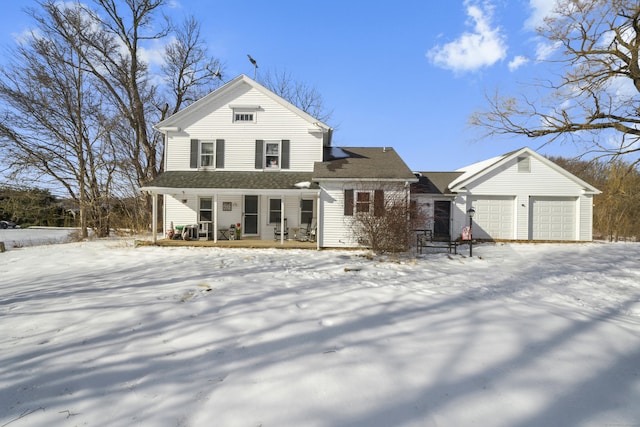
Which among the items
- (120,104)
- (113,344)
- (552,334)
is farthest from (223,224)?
(120,104)

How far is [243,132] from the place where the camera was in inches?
558

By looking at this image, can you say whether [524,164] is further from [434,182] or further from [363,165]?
[363,165]

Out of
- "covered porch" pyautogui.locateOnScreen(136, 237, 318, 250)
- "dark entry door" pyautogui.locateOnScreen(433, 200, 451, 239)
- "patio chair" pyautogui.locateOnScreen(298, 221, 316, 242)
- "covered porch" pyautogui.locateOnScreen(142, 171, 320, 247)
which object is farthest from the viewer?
"dark entry door" pyautogui.locateOnScreen(433, 200, 451, 239)

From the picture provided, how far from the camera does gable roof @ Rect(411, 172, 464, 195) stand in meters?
15.5

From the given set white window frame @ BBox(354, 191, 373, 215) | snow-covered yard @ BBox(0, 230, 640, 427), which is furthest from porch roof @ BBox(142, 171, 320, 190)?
snow-covered yard @ BBox(0, 230, 640, 427)

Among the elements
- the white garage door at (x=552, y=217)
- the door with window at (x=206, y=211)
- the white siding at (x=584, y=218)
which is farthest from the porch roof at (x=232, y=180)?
the white siding at (x=584, y=218)

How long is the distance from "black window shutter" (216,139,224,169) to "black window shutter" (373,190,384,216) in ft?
25.7

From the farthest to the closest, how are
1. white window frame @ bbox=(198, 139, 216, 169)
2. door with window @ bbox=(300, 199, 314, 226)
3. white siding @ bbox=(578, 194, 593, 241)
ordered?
1. white siding @ bbox=(578, 194, 593, 241)
2. white window frame @ bbox=(198, 139, 216, 169)
3. door with window @ bbox=(300, 199, 314, 226)

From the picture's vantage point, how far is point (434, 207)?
1568cm

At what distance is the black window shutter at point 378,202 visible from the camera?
33.6ft

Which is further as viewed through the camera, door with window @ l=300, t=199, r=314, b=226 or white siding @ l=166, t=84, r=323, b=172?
white siding @ l=166, t=84, r=323, b=172

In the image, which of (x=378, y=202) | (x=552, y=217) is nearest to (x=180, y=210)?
(x=378, y=202)

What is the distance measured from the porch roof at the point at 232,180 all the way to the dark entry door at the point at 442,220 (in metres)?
7.45

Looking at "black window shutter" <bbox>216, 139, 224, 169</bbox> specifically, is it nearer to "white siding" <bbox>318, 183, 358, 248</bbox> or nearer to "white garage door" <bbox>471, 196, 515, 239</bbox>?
"white siding" <bbox>318, 183, 358, 248</bbox>
